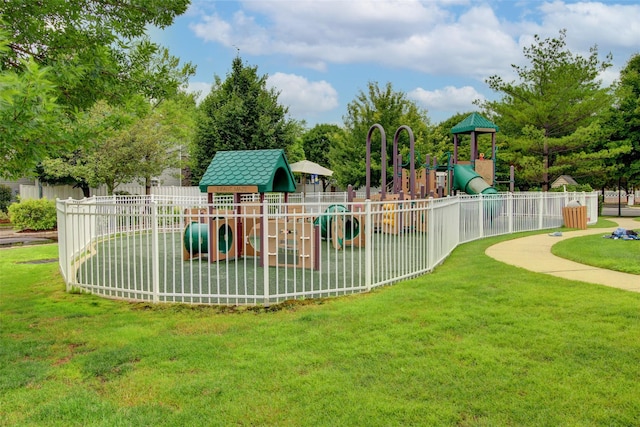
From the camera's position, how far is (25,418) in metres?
3.62

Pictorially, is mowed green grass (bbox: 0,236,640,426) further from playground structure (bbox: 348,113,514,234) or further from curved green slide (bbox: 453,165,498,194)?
curved green slide (bbox: 453,165,498,194)

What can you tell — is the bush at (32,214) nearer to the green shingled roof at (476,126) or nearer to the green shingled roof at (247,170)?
the green shingled roof at (247,170)

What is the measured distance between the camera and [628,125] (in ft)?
90.1

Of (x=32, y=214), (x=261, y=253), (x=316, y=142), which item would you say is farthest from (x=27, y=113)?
(x=316, y=142)

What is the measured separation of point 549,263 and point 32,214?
19.9 m

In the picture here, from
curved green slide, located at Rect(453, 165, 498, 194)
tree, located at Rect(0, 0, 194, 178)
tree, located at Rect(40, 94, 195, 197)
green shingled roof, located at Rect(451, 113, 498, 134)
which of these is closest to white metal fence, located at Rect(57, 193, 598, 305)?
tree, located at Rect(0, 0, 194, 178)

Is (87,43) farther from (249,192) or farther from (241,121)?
(241,121)

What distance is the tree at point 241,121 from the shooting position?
29219 millimetres

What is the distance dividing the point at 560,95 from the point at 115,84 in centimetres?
2644

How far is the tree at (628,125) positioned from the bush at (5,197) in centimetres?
3489

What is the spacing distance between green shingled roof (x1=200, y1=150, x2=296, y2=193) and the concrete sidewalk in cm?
520

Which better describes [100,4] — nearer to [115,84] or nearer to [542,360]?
[115,84]

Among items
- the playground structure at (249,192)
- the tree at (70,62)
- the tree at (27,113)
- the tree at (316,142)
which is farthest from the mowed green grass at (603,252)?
the tree at (316,142)

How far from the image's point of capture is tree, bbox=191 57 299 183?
29.2 meters
